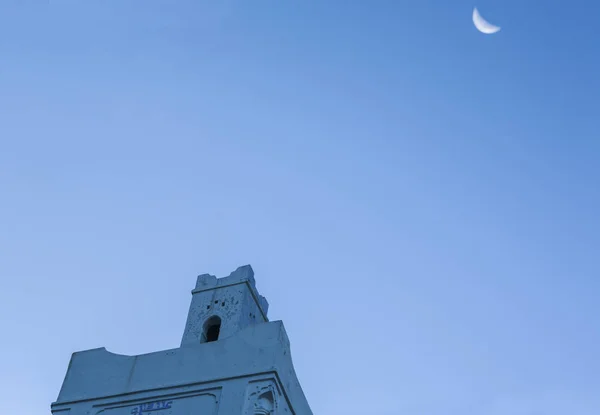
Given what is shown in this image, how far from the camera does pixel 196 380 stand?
21.2 m

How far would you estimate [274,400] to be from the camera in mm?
20359

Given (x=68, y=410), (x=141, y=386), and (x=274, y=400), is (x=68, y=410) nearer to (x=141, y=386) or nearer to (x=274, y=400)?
(x=141, y=386)

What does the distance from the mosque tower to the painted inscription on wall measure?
0.03 meters

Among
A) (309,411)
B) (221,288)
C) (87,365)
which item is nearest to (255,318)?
(221,288)

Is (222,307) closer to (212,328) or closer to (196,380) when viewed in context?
(212,328)

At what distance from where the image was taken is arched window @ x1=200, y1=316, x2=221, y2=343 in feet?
82.8

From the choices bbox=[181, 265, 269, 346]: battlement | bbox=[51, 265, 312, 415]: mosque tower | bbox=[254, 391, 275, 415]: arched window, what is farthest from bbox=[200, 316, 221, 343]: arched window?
bbox=[254, 391, 275, 415]: arched window

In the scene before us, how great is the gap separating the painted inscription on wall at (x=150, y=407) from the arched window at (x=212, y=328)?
13.6ft

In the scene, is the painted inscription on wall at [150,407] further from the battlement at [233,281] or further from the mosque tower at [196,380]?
the battlement at [233,281]

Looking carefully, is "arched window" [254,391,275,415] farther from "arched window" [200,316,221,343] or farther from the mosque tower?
"arched window" [200,316,221,343]

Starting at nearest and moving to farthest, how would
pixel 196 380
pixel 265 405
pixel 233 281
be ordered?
1. pixel 265 405
2. pixel 196 380
3. pixel 233 281

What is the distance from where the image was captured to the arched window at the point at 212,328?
25.2 m

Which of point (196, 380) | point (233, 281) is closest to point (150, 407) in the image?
point (196, 380)

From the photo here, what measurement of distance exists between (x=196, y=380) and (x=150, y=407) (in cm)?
145
